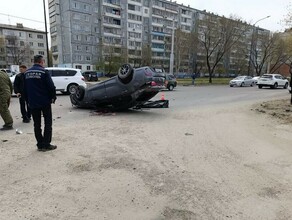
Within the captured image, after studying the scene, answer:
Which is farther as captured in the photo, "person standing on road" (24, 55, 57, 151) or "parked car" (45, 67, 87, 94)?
→ "parked car" (45, 67, 87, 94)

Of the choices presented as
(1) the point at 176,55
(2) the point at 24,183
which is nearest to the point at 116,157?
(2) the point at 24,183

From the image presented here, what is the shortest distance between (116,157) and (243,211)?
255cm

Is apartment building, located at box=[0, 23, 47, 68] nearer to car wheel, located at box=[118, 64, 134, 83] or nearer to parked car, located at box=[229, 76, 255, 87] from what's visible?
parked car, located at box=[229, 76, 255, 87]

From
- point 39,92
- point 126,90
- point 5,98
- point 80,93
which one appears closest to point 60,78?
point 80,93

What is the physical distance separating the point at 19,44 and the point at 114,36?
29.3 meters

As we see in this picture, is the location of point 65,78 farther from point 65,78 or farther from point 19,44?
point 19,44

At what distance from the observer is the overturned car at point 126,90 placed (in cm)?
902

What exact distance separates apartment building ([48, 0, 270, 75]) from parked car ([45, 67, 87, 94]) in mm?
37025

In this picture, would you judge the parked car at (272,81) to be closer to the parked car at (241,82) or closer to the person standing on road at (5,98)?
the parked car at (241,82)

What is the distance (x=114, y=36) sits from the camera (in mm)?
70938

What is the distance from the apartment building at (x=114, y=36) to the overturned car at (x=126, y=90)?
141 feet

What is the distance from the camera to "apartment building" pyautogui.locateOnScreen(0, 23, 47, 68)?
6912 cm

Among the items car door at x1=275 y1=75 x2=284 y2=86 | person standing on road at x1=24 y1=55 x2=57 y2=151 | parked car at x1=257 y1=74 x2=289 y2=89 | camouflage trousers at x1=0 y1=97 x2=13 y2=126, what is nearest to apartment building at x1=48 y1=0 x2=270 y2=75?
parked car at x1=257 y1=74 x2=289 y2=89

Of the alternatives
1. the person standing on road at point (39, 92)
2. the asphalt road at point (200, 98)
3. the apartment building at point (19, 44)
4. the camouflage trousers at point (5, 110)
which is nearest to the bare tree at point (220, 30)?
the asphalt road at point (200, 98)
